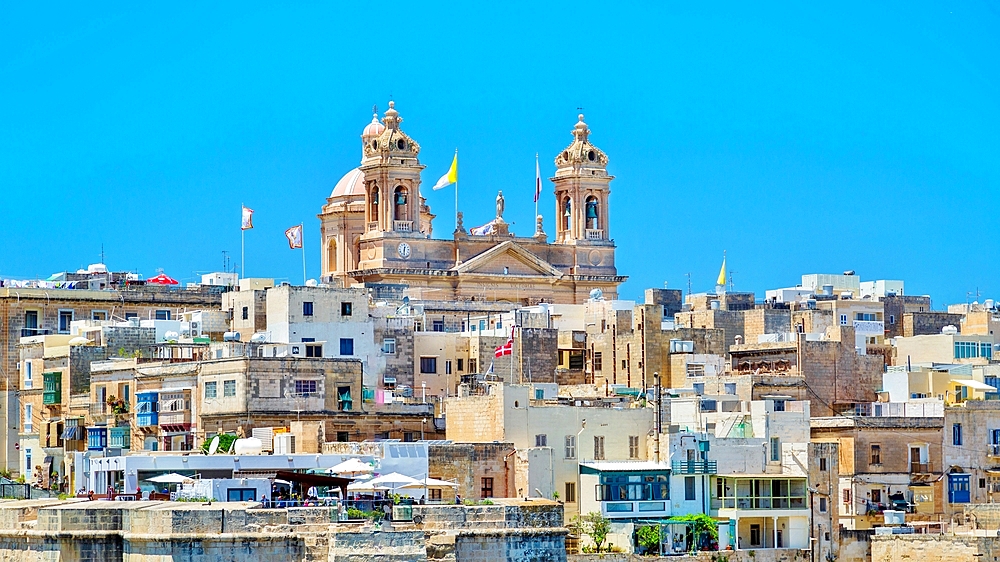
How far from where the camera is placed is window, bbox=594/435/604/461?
227 feet

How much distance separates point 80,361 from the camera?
3110 inches

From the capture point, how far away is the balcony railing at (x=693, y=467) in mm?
68375

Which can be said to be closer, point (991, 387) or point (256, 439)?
point (256, 439)

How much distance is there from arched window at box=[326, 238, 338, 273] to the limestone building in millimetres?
4703

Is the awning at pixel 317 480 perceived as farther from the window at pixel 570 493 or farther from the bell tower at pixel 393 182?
the bell tower at pixel 393 182

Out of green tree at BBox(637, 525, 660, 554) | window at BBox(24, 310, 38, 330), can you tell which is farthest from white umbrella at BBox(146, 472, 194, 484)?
window at BBox(24, 310, 38, 330)

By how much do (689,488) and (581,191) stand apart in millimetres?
42729

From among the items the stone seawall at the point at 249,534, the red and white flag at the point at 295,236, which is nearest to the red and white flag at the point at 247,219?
the red and white flag at the point at 295,236

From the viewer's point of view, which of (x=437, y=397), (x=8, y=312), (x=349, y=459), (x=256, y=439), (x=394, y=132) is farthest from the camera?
(x=394, y=132)

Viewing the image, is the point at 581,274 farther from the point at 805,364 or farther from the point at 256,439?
the point at 256,439

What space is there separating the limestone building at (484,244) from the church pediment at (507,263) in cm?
4

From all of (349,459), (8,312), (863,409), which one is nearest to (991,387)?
(863,409)

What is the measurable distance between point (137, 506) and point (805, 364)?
3095 cm

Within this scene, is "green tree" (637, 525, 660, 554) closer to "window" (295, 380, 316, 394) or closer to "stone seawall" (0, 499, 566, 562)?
"window" (295, 380, 316, 394)
